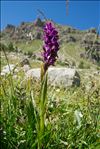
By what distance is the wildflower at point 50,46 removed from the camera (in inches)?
144

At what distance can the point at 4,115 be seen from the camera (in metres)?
4.06

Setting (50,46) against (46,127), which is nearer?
(50,46)

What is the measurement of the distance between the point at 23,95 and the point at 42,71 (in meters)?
0.76

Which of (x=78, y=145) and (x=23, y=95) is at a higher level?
(x=23, y=95)

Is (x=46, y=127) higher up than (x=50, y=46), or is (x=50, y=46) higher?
(x=50, y=46)

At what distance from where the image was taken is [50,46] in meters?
3.67

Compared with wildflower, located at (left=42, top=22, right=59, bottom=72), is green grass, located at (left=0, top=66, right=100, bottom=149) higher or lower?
lower

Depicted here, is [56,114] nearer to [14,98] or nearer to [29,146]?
[14,98]

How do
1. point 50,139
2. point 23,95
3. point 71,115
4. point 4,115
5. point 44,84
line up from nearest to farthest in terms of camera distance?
point 44,84
point 50,139
point 4,115
point 23,95
point 71,115

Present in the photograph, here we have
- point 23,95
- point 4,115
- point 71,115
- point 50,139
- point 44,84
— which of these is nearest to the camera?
point 44,84

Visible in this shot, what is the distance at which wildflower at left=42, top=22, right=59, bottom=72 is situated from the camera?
3.65 metres

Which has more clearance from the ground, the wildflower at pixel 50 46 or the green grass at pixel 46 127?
the wildflower at pixel 50 46

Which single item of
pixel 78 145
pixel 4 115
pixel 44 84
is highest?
pixel 44 84

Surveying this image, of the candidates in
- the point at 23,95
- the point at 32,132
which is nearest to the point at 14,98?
the point at 23,95
